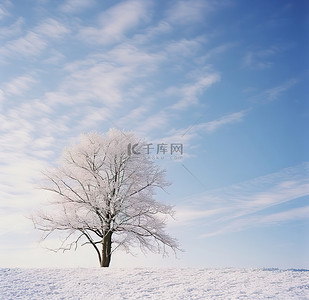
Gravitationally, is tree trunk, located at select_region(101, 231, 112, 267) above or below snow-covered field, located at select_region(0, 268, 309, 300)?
above

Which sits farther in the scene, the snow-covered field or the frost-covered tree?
the frost-covered tree

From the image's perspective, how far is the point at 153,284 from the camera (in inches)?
539

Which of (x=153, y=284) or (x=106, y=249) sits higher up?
(x=106, y=249)

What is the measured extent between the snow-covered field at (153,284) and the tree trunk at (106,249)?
4037mm

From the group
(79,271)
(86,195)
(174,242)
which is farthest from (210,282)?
(86,195)

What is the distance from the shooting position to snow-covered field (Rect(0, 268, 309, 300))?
40.0 ft

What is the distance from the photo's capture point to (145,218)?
21.3 metres

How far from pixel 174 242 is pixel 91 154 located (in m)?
6.82

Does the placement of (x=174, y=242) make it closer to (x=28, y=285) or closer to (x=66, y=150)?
(x=66, y=150)

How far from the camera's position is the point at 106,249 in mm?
20562

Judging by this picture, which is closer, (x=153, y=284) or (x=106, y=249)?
(x=153, y=284)

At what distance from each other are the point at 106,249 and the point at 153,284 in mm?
7339

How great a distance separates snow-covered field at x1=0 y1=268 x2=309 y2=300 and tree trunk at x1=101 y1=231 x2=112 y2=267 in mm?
4037

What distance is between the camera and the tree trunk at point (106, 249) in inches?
802
